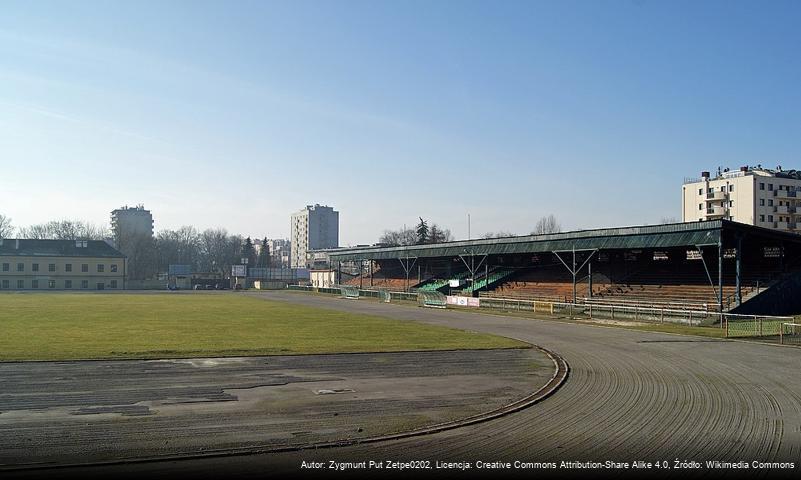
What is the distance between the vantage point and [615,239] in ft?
164

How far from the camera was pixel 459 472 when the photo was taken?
9.74 metres

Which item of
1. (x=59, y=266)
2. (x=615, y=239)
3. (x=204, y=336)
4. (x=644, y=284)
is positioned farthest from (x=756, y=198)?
(x=59, y=266)

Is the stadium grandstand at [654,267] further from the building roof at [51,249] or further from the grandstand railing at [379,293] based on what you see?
the building roof at [51,249]

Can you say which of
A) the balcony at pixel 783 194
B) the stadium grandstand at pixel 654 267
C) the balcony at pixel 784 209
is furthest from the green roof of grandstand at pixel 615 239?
the balcony at pixel 784 209

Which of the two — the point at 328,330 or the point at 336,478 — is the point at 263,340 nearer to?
the point at 328,330

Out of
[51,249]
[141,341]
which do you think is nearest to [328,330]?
[141,341]

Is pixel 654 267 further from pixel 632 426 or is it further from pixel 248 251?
pixel 248 251

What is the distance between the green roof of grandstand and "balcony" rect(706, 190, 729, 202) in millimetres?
53194

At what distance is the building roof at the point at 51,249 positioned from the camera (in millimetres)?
112062

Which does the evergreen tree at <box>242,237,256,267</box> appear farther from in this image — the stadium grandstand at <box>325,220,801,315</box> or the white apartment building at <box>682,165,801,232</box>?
the white apartment building at <box>682,165,801,232</box>

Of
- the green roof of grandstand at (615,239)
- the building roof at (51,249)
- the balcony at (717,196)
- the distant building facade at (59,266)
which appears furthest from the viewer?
the building roof at (51,249)

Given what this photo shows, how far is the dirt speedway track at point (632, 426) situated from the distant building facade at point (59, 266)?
369 ft

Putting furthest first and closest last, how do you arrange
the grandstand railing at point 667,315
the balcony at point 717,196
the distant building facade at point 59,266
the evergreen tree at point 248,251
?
1. the evergreen tree at point 248,251
2. the distant building facade at point 59,266
3. the balcony at point 717,196
4. the grandstand railing at point 667,315

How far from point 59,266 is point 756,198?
4643 inches
